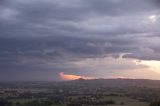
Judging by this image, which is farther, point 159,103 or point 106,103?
point 106,103

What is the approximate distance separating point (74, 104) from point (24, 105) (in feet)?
98.5

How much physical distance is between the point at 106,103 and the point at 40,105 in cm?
4016

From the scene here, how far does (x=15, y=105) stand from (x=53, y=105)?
76.3 feet

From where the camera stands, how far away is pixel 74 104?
197000mm

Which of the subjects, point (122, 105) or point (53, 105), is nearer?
point (122, 105)

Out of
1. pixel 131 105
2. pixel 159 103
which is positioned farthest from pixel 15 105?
pixel 159 103

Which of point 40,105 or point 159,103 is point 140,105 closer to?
point 159,103

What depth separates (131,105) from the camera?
622 feet

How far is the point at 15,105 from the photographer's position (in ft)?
652

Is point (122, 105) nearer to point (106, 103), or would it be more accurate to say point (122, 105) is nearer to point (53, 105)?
point (106, 103)

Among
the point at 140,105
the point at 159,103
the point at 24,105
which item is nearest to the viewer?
the point at 159,103

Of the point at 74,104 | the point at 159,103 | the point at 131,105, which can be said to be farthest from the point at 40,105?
the point at 159,103

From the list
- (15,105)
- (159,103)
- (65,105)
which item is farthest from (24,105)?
(159,103)

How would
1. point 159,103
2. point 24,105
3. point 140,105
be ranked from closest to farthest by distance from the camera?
point 159,103 < point 140,105 < point 24,105
